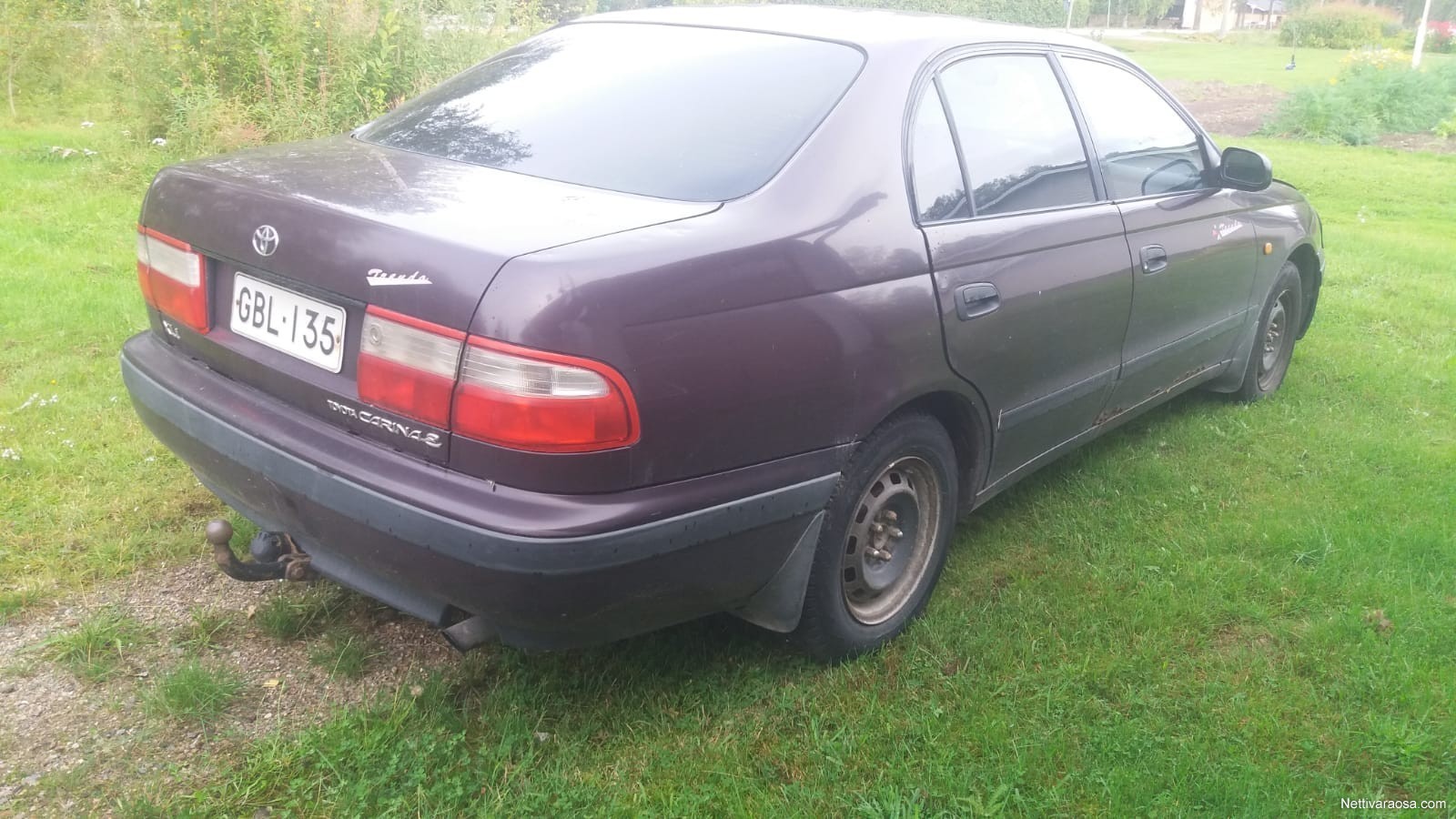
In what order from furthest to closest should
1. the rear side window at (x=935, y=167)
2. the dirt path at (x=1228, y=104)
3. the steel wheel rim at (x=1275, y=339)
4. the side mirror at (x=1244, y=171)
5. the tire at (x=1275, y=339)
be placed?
the dirt path at (x=1228, y=104) → the steel wheel rim at (x=1275, y=339) → the tire at (x=1275, y=339) → the side mirror at (x=1244, y=171) → the rear side window at (x=935, y=167)

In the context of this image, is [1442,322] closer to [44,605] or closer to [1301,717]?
[1301,717]

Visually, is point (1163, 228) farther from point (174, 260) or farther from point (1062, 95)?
point (174, 260)

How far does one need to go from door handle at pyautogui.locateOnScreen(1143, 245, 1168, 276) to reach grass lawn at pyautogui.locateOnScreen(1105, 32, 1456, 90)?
685 inches

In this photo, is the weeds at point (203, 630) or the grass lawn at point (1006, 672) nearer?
the grass lawn at point (1006, 672)

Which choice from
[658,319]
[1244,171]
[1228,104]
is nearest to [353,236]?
[658,319]

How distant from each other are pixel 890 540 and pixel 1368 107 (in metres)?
15.5

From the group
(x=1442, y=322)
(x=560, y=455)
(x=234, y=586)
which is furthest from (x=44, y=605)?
(x=1442, y=322)

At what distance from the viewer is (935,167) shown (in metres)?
2.68

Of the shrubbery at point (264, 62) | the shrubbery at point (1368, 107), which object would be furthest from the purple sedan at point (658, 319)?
→ the shrubbery at point (1368, 107)

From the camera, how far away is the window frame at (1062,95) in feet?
8.57

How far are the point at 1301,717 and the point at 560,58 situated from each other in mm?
2651

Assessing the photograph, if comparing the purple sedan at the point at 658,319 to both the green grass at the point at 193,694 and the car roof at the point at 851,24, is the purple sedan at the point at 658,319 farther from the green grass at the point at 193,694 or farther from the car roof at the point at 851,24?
the green grass at the point at 193,694

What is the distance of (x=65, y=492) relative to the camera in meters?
3.32

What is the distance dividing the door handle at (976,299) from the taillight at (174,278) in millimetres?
1815
